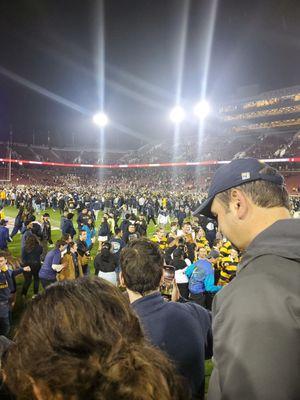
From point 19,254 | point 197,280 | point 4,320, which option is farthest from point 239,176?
point 19,254

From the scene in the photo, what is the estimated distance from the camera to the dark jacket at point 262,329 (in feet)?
3.70

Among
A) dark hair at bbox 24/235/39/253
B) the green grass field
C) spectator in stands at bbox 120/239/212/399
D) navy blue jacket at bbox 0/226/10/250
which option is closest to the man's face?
spectator in stands at bbox 120/239/212/399

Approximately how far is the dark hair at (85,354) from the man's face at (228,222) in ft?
2.60

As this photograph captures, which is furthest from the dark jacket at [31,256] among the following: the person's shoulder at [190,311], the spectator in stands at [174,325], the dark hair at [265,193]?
the dark hair at [265,193]

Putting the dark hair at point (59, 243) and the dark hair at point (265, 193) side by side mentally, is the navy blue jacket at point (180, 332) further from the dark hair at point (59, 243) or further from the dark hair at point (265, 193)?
the dark hair at point (59, 243)

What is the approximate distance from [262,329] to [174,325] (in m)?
1.33

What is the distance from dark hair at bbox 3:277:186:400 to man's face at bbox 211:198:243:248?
79 cm

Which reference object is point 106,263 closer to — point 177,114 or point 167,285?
point 167,285

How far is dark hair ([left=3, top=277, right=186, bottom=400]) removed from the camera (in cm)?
93

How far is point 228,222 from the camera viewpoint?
177cm

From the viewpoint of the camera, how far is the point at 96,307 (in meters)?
1.08

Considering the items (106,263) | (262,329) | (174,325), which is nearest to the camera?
(262,329)

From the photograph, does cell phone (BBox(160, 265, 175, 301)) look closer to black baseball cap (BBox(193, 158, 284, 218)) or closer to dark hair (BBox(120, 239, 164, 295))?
dark hair (BBox(120, 239, 164, 295))

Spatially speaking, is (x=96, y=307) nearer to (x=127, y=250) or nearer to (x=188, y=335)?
(x=188, y=335)
